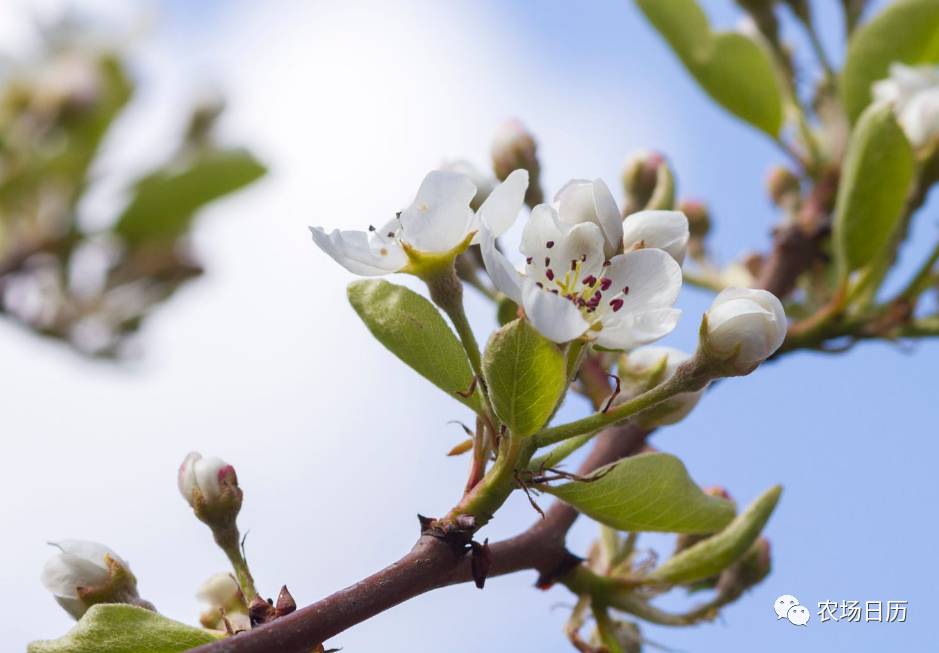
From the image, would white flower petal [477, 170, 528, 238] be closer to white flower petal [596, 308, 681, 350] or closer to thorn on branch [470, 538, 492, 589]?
white flower petal [596, 308, 681, 350]

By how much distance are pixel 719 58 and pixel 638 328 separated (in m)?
1.02

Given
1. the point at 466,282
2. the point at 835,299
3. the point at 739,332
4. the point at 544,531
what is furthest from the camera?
the point at 835,299

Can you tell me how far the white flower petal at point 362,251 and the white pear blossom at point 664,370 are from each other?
1.00 ft

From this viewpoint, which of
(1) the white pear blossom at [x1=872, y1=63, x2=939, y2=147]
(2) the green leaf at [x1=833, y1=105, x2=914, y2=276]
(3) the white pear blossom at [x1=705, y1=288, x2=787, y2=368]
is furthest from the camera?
(1) the white pear blossom at [x1=872, y1=63, x2=939, y2=147]

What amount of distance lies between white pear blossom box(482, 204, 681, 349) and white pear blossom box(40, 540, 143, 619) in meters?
0.56

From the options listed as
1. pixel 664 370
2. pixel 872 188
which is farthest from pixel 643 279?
pixel 872 188

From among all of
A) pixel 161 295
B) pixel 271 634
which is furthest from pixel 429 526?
pixel 161 295

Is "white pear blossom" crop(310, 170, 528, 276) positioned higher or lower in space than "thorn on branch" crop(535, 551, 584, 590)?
higher

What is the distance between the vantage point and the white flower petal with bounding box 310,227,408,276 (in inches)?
45.9

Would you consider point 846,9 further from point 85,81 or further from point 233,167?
point 85,81

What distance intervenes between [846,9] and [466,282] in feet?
3.76

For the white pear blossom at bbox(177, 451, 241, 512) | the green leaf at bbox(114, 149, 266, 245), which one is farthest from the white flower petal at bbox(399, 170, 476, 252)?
the green leaf at bbox(114, 149, 266, 245)

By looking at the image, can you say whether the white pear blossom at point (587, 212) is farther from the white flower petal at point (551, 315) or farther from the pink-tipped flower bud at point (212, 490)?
the pink-tipped flower bud at point (212, 490)

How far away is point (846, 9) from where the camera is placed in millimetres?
2340
